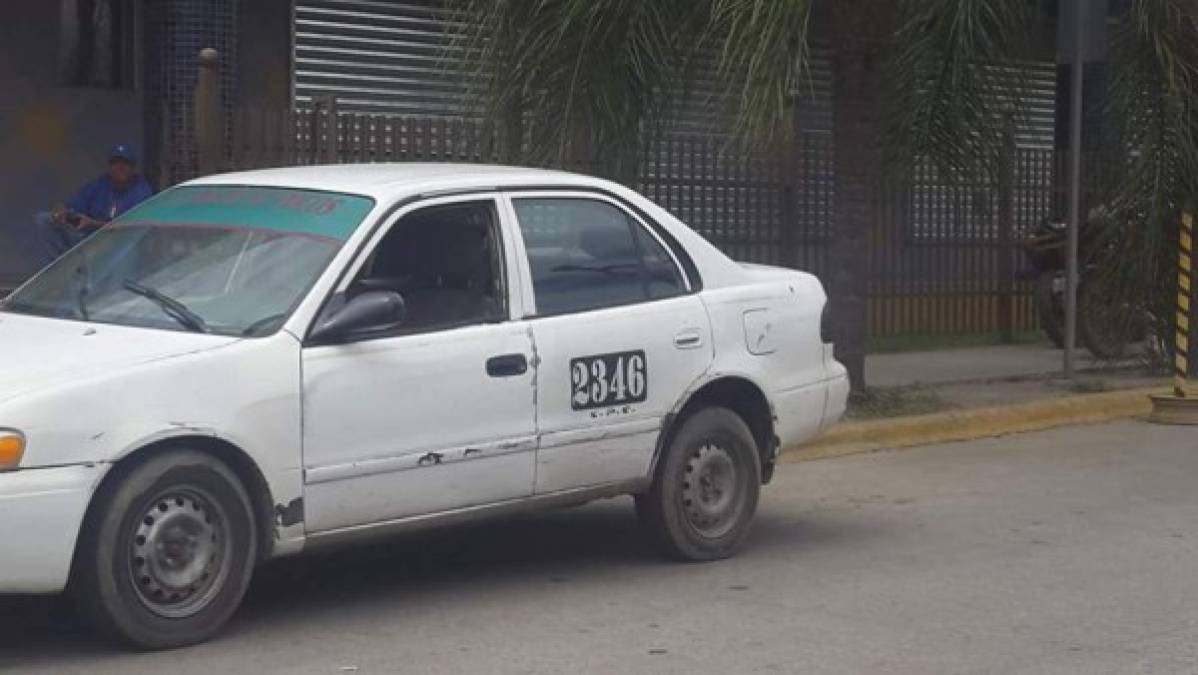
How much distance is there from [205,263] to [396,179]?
843 millimetres

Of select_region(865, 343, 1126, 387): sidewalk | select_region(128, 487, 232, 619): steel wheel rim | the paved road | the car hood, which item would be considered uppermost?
the car hood

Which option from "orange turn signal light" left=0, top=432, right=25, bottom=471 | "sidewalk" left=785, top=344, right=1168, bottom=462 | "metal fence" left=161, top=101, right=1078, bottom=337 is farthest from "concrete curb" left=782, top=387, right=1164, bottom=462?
"orange turn signal light" left=0, top=432, right=25, bottom=471

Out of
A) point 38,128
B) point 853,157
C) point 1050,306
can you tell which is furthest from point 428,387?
point 1050,306

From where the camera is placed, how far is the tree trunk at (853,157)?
12922mm

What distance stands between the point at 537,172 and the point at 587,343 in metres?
0.90

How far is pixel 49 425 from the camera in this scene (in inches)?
258

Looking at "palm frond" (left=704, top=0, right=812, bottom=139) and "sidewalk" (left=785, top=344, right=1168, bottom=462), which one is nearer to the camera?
"palm frond" (left=704, top=0, right=812, bottom=139)

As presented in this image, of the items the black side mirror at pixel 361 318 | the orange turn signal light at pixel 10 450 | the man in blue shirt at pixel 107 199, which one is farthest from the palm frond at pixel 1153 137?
the orange turn signal light at pixel 10 450

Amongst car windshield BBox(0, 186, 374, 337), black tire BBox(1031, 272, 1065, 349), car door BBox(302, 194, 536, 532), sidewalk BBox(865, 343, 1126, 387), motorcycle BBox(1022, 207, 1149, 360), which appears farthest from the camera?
black tire BBox(1031, 272, 1065, 349)

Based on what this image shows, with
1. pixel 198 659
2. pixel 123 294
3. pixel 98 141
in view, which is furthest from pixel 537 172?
pixel 98 141

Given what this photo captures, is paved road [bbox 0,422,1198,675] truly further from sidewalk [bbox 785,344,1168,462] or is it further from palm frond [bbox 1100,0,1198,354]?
palm frond [bbox 1100,0,1198,354]

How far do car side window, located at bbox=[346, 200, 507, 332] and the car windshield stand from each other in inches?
12.2

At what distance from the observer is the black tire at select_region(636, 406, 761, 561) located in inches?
340

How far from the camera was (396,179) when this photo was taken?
8070 mm
